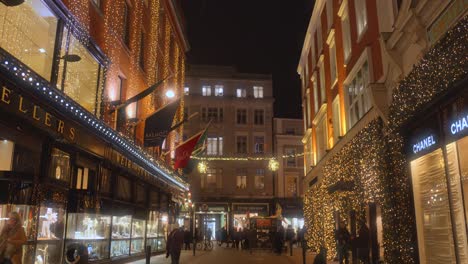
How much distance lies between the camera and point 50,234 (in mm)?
11930

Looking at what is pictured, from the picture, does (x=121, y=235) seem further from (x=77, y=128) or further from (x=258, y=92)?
(x=258, y=92)

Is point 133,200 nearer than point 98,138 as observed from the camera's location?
No

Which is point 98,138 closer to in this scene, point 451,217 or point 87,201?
point 87,201

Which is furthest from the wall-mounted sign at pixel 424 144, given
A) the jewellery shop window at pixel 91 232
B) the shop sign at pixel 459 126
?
the jewellery shop window at pixel 91 232

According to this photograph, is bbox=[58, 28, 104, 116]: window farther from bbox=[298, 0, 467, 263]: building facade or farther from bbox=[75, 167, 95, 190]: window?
bbox=[298, 0, 467, 263]: building facade

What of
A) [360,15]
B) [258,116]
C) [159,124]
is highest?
[258,116]

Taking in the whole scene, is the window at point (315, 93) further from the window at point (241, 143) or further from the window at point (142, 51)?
the window at point (241, 143)

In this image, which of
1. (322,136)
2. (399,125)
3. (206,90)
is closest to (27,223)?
(399,125)

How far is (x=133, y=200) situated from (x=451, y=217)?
42.8 feet

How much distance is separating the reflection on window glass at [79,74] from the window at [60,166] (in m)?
2.04

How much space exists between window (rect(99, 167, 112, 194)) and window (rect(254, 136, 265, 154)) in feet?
130

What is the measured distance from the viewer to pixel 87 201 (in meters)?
13.6

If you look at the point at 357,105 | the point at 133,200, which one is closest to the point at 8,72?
the point at 133,200

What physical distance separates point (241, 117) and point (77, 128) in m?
43.5
